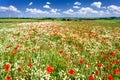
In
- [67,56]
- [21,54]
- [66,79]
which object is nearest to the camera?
[66,79]

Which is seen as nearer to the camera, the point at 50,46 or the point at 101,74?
the point at 101,74

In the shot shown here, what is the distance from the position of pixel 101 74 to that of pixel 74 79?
26.9 inches

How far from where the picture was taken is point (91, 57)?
7070mm

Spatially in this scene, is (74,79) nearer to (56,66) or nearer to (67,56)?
(56,66)

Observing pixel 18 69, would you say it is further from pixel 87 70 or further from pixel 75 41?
pixel 75 41

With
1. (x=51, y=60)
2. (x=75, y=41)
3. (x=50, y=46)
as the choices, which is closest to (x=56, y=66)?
(x=51, y=60)

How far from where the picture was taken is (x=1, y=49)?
23.1 feet

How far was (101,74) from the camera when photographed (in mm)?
5098

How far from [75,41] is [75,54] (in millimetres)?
3655

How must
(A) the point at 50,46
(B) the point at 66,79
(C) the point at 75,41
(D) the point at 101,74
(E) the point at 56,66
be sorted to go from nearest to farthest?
(B) the point at 66,79, (D) the point at 101,74, (E) the point at 56,66, (A) the point at 50,46, (C) the point at 75,41

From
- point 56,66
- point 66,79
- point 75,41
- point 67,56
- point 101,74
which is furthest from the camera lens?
point 75,41

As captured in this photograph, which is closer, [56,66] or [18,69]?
[18,69]

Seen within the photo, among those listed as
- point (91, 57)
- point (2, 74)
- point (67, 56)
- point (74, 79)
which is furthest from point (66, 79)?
point (91, 57)

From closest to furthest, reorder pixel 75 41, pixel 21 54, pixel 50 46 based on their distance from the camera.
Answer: pixel 21 54 < pixel 50 46 < pixel 75 41
